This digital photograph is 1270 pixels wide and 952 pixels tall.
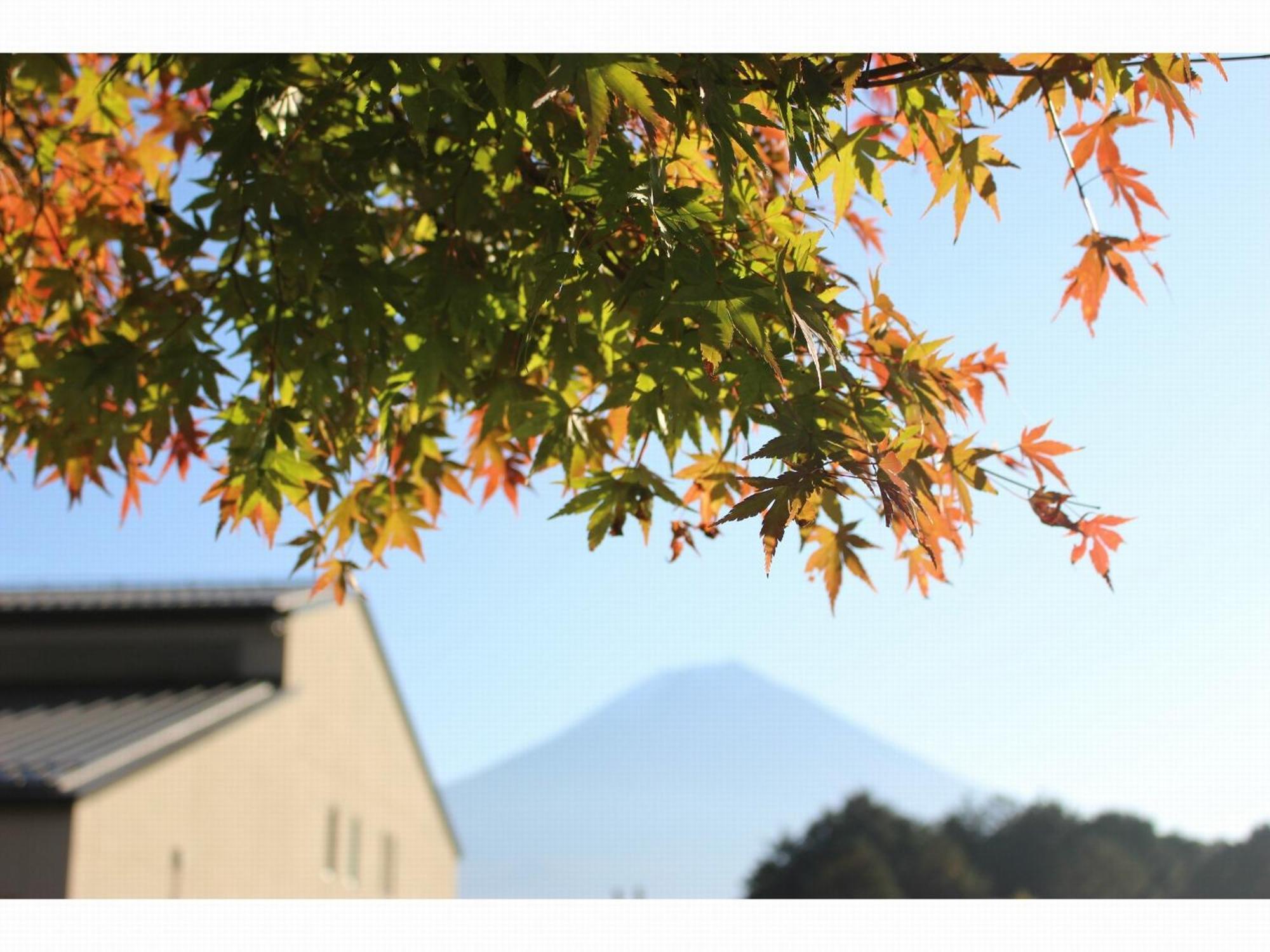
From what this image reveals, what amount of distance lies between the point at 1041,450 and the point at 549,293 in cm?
95

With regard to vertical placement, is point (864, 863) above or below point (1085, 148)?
below

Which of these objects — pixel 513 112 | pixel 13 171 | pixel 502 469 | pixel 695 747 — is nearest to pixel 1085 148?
pixel 513 112

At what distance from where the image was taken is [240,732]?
11492 mm

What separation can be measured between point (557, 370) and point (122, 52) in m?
0.95

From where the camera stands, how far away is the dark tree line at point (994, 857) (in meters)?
32.5

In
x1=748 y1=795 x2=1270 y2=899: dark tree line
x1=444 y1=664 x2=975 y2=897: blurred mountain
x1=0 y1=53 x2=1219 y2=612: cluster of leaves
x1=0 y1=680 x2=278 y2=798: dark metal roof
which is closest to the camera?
x1=0 y1=53 x2=1219 y2=612: cluster of leaves

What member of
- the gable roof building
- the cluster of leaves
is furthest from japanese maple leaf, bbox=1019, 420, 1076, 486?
the gable roof building

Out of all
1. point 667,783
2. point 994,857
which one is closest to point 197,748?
point 994,857

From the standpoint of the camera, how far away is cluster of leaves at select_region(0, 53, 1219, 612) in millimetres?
1431

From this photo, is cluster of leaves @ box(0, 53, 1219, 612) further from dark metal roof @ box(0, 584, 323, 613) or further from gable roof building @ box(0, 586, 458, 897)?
dark metal roof @ box(0, 584, 323, 613)

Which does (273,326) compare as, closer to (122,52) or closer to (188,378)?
(188,378)

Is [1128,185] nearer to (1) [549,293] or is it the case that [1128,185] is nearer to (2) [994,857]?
(1) [549,293]

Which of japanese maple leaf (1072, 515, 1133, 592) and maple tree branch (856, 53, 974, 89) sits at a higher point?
maple tree branch (856, 53, 974, 89)

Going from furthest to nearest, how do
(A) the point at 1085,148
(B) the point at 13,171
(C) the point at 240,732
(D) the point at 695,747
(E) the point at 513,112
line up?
(D) the point at 695,747 < (C) the point at 240,732 < (B) the point at 13,171 < (A) the point at 1085,148 < (E) the point at 513,112
